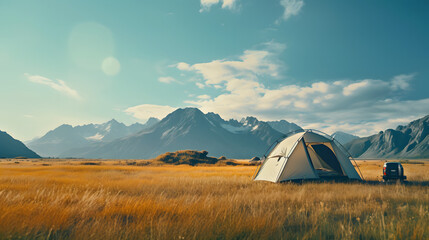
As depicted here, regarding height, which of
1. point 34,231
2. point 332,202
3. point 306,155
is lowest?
point 332,202

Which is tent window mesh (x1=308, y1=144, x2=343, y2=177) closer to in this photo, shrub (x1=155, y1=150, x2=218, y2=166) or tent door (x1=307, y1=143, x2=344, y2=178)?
tent door (x1=307, y1=143, x2=344, y2=178)

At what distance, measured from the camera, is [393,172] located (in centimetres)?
1631

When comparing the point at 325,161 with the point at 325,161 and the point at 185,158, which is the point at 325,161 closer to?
the point at 325,161

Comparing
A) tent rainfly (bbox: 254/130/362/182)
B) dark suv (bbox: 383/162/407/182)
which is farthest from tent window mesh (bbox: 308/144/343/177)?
dark suv (bbox: 383/162/407/182)

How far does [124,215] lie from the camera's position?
527 cm

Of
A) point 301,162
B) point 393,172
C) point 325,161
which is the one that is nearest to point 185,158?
point 325,161

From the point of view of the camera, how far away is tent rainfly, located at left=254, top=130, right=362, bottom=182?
47.8 feet

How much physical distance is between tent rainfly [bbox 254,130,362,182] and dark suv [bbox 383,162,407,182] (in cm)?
223

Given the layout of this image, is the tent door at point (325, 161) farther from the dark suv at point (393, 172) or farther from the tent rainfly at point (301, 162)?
the dark suv at point (393, 172)

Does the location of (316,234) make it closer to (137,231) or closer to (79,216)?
(137,231)

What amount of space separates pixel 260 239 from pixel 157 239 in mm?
1729

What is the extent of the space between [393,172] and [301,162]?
24.3 feet

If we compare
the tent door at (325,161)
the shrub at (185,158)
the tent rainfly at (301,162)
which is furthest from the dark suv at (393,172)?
the shrub at (185,158)

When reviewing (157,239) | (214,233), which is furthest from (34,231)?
(214,233)
